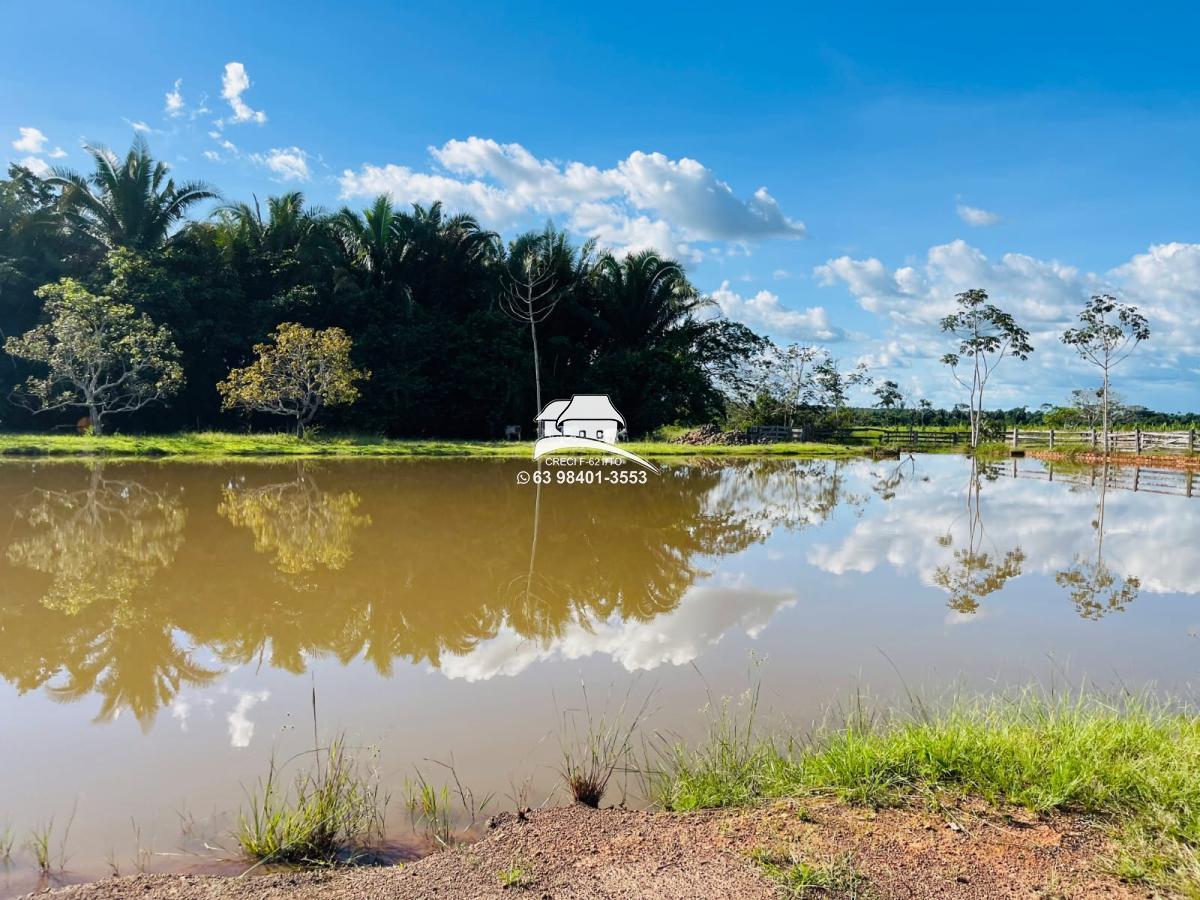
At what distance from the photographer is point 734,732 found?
291 cm

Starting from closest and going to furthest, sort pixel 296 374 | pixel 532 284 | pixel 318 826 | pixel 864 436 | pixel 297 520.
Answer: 1. pixel 318 826
2. pixel 297 520
3. pixel 296 374
4. pixel 532 284
5. pixel 864 436

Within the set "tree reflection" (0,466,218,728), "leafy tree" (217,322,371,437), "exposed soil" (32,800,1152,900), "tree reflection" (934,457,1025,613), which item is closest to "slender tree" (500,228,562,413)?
"leafy tree" (217,322,371,437)

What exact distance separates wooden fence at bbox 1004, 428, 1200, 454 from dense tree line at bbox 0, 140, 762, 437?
11462mm

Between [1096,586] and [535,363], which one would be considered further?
[535,363]

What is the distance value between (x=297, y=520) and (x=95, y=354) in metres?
11.5

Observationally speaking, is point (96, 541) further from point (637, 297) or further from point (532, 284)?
point (637, 297)

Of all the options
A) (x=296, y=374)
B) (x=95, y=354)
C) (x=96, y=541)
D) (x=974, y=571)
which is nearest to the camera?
(x=974, y=571)

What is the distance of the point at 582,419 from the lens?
2159cm

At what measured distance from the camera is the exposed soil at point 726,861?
1.86 metres

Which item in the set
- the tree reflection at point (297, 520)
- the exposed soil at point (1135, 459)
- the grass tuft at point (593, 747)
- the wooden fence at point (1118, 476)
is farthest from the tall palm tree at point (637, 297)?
the grass tuft at point (593, 747)

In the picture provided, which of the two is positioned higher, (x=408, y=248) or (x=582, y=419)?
(x=408, y=248)

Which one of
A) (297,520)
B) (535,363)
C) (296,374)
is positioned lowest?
(297,520)

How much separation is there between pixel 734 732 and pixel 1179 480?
696 inches

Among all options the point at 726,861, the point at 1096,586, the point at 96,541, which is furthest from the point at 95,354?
the point at 1096,586
